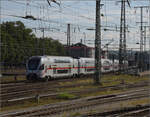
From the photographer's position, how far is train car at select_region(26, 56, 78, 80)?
31.2 meters

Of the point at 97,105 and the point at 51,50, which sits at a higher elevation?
the point at 51,50

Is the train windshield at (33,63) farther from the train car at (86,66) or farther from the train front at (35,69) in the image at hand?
the train car at (86,66)

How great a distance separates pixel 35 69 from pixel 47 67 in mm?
1357

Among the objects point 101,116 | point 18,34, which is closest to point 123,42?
point 101,116

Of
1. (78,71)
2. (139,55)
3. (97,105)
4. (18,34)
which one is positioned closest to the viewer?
(97,105)

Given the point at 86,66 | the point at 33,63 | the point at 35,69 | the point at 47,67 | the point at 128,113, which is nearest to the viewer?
the point at 128,113

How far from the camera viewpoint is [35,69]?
1240 inches

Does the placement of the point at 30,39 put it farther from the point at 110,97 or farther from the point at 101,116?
the point at 101,116

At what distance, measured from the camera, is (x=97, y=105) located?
1505 centimetres

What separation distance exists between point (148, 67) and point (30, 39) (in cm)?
2766

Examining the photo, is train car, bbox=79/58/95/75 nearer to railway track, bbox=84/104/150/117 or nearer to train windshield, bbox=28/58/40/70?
train windshield, bbox=28/58/40/70

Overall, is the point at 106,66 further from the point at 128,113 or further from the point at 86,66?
the point at 128,113

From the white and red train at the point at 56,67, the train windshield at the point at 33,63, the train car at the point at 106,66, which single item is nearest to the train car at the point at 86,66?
the white and red train at the point at 56,67

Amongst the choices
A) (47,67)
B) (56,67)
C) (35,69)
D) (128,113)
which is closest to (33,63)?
(35,69)
